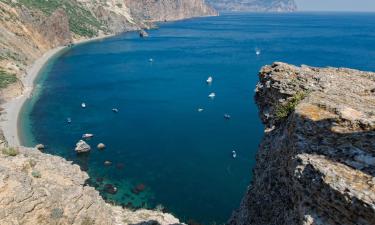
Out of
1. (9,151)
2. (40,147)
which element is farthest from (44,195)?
(40,147)

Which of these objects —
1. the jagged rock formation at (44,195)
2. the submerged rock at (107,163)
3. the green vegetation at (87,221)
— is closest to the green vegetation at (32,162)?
the jagged rock formation at (44,195)

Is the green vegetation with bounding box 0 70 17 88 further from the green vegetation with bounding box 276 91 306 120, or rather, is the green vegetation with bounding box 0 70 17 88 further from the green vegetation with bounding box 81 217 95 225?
the green vegetation with bounding box 276 91 306 120

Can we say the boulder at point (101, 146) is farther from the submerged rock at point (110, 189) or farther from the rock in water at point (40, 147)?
the submerged rock at point (110, 189)

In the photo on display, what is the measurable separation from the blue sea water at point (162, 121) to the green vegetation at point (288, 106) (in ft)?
102

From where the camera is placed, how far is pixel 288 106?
24109 millimetres

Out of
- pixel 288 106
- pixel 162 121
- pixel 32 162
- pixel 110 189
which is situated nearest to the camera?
pixel 288 106

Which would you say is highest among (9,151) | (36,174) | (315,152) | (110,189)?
(315,152)

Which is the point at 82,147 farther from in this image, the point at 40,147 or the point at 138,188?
the point at 138,188

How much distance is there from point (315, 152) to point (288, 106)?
25.4 ft

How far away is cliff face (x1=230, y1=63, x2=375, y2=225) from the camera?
13844 mm

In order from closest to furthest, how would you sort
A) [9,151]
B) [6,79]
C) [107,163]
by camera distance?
[9,151] < [107,163] < [6,79]

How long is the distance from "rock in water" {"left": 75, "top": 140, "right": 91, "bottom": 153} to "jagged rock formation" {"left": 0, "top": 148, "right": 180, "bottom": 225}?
A: 1490 inches

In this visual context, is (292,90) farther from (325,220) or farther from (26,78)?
(26,78)

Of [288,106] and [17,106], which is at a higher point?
[288,106]
